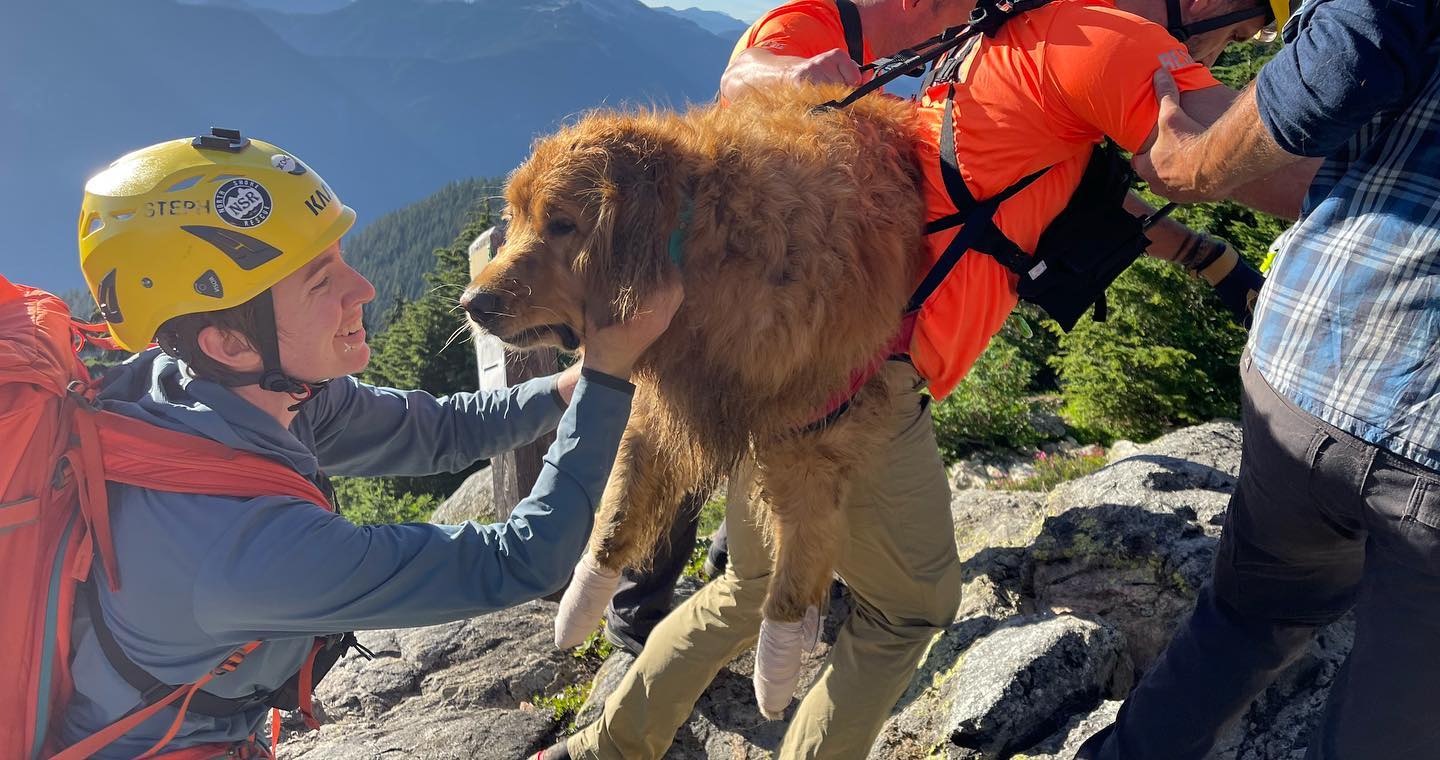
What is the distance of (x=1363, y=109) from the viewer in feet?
4.92

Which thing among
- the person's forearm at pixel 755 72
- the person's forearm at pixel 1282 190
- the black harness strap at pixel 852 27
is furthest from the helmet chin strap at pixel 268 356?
the person's forearm at pixel 1282 190

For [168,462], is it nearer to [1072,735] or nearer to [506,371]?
[506,371]

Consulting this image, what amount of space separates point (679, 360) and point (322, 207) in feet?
3.82

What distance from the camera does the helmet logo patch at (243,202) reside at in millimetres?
2166

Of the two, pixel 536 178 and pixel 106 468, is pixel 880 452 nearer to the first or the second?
pixel 536 178

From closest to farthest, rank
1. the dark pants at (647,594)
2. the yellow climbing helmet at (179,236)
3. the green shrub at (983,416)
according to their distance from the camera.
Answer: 1. the yellow climbing helmet at (179,236)
2. the dark pants at (647,594)
3. the green shrub at (983,416)

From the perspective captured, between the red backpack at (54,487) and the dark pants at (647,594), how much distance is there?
8.57 feet

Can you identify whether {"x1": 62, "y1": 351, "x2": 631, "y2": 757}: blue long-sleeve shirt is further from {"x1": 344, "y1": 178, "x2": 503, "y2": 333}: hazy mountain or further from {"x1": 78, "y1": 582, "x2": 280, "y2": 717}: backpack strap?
{"x1": 344, "y1": 178, "x2": 503, "y2": 333}: hazy mountain

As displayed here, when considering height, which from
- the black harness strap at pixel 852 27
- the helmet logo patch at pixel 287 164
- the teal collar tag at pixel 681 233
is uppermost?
the black harness strap at pixel 852 27

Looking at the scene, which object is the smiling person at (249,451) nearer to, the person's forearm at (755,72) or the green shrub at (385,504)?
the person's forearm at (755,72)

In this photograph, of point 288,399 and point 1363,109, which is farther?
point 288,399

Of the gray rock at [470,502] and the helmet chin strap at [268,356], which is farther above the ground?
the helmet chin strap at [268,356]

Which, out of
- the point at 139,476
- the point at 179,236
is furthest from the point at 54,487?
the point at 179,236

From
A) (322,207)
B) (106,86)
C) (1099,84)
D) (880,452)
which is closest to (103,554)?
(322,207)
